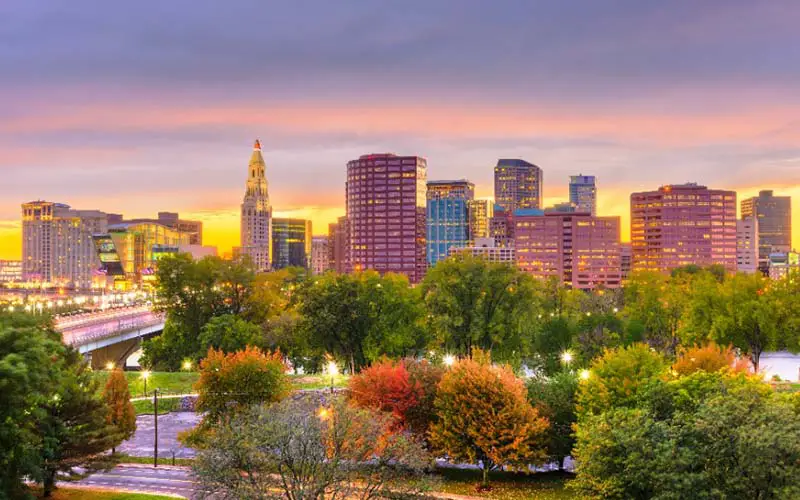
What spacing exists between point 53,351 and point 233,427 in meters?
9.56

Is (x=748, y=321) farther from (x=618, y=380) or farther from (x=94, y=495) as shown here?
(x=94, y=495)

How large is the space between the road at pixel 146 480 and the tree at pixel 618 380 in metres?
22.7

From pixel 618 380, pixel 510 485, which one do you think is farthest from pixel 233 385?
pixel 618 380

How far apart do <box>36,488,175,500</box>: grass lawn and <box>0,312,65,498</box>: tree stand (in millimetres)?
4653

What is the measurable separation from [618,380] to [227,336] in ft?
147

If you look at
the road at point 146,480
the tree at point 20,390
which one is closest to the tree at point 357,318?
the road at point 146,480

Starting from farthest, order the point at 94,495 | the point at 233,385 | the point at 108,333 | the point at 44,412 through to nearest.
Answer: the point at 108,333
the point at 233,385
the point at 94,495
the point at 44,412

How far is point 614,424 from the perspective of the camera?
33219mm

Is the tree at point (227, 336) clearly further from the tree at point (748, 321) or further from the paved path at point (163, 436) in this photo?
the tree at point (748, 321)

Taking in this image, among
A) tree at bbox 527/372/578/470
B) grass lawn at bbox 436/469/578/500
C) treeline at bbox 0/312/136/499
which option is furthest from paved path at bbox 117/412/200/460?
tree at bbox 527/372/578/470

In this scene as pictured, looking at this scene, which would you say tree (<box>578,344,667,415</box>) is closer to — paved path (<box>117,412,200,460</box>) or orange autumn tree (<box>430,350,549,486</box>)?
orange autumn tree (<box>430,350,549,486</box>)

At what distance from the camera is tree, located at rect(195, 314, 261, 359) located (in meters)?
74.5

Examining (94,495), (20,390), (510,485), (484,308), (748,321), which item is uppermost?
(20,390)

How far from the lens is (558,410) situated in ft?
148
